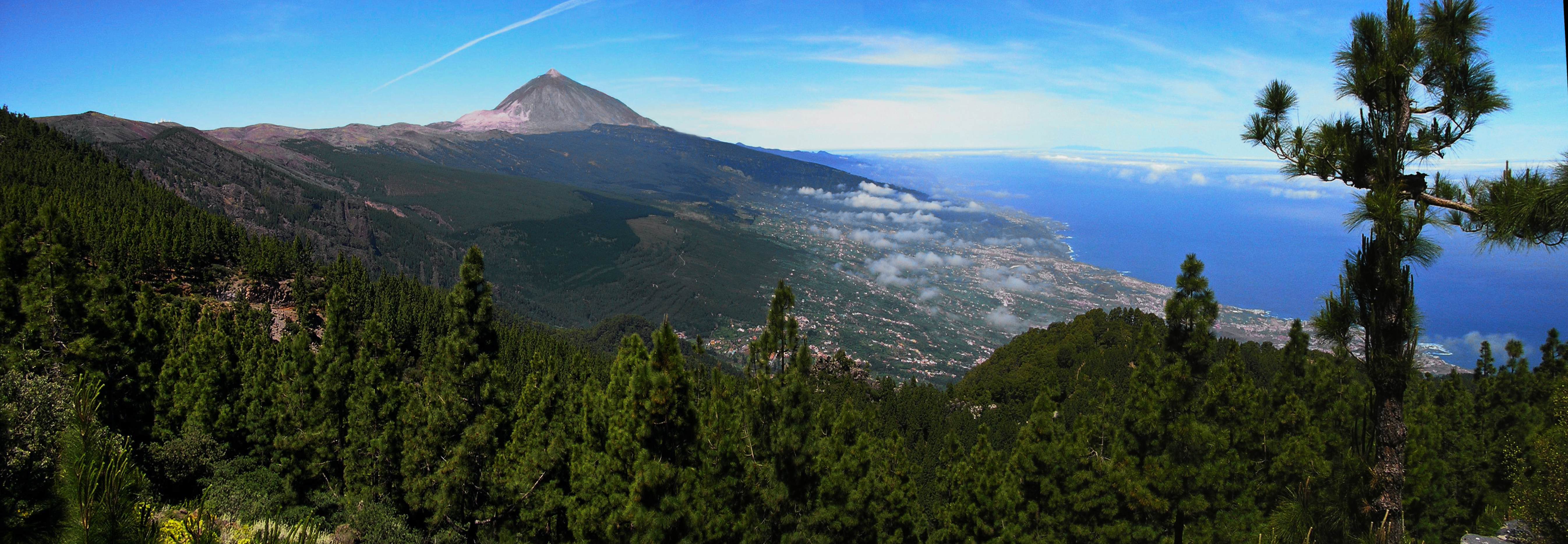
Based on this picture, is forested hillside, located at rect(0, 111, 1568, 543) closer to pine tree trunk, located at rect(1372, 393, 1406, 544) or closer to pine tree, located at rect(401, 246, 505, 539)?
pine tree, located at rect(401, 246, 505, 539)

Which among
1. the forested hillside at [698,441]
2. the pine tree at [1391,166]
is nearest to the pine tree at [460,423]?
the forested hillside at [698,441]

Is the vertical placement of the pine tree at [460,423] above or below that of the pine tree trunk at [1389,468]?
below

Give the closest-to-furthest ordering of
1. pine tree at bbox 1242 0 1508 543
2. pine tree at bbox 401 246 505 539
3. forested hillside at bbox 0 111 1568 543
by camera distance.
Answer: pine tree at bbox 1242 0 1508 543, forested hillside at bbox 0 111 1568 543, pine tree at bbox 401 246 505 539

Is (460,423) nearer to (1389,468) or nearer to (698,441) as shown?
(698,441)

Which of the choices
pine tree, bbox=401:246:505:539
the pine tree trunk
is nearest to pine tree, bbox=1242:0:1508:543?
the pine tree trunk

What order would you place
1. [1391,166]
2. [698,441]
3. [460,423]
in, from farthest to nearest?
[460,423]
[698,441]
[1391,166]

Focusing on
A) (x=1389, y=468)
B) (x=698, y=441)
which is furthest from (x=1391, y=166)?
(x=698, y=441)

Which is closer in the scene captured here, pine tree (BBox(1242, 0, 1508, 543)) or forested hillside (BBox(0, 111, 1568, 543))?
pine tree (BBox(1242, 0, 1508, 543))

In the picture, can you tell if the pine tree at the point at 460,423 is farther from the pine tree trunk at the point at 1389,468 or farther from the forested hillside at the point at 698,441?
the pine tree trunk at the point at 1389,468

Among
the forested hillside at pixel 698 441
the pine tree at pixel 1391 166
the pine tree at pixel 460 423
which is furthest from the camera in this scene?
the pine tree at pixel 460 423
